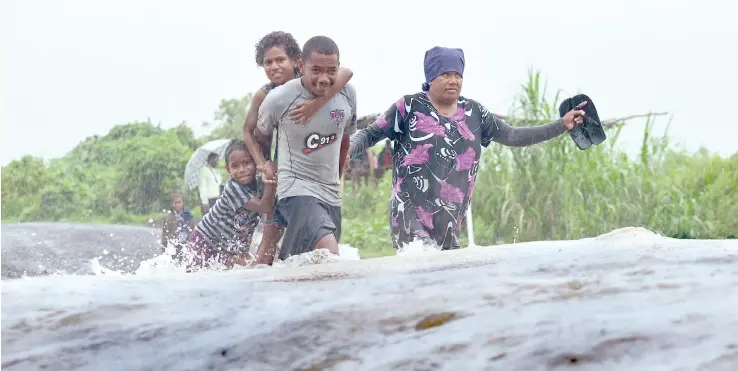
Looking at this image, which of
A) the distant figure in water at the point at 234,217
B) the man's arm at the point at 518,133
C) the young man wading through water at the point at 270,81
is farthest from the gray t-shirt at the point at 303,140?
the man's arm at the point at 518,133

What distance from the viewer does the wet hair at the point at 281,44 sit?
5.14 meters

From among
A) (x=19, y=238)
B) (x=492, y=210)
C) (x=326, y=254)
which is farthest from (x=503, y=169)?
(x=19, y=238)

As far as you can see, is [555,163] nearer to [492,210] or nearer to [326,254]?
[492,210]

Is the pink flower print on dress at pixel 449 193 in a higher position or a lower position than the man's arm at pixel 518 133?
lower

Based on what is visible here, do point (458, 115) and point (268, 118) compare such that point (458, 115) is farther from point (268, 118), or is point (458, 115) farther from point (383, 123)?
point (268, 118)

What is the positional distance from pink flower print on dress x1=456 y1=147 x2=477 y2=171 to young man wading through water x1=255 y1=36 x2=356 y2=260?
0.60m

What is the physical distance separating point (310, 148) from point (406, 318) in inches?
91.3

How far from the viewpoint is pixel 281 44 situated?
514 cm

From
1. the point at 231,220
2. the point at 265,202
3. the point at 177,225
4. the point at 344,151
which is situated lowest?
the point at 177,225

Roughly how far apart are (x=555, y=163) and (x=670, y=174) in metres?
1.72

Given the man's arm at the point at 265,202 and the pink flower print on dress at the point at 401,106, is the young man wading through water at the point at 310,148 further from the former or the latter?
the pink flower print on dress at the point at 401,106

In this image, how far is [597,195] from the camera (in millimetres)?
9367

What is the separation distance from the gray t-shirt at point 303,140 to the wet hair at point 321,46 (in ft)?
0.58

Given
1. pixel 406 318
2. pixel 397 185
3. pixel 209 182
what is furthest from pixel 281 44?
pixel 209 182
